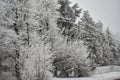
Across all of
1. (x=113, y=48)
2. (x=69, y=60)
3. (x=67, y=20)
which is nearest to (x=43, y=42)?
(x=69, y=60)

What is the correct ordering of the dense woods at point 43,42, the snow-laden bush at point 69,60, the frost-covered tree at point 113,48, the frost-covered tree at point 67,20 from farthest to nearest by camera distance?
the frost-covered tree at point 113,48 < the frost-covered tree at point 67,20 < the snow-laden bush at point 69,60 < the dense woods at point 43,42

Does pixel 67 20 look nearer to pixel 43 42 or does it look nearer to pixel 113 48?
pixel 43 42

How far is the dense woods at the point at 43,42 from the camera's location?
10641 mm

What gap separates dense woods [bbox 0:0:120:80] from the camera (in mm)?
10641

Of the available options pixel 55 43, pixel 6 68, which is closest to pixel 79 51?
pixel 55 43

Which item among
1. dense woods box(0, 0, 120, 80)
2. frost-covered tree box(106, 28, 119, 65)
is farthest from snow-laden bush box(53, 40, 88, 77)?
frost-covered tree box(106, 28, 119, 65)

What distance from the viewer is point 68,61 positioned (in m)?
16.9

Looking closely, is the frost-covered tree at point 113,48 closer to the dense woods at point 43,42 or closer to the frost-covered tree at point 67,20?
the dense woods at point 43,42

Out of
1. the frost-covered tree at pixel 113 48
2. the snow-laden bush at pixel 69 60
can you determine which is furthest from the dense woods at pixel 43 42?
the frost-covered tree at pixel 113 48

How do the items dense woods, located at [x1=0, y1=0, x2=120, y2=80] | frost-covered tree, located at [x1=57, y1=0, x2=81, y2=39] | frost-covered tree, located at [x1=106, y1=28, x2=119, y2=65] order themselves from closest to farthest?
dense woods, located at [x1=0, y1=0, x2=120, y2=80]
frost-covered tree, located at [x1=57, y1=0, x2=81, y2=39]
frost-covered tree, located at [x1=106, y1=28, x2=119, y2=65]

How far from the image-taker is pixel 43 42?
1338 centimetres

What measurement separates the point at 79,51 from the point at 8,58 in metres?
7.82

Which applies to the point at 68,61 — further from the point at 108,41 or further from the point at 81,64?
the point at 108,41

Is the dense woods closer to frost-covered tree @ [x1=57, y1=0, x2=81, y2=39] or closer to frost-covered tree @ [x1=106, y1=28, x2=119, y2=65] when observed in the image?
frost-covered tree @ [x1=57, y1=0, x2=81, y2=39]
